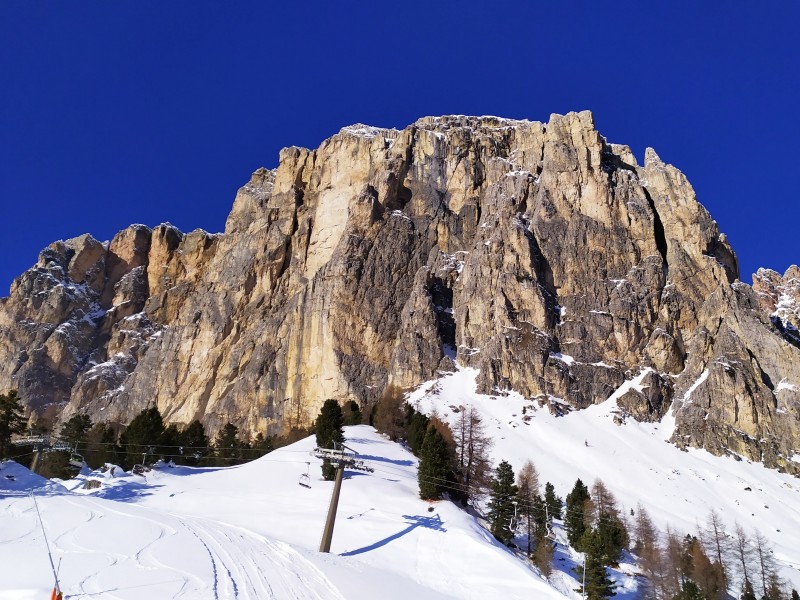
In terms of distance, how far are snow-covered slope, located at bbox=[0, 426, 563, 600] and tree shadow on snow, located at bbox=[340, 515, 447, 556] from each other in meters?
0.06

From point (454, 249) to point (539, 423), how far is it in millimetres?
44040

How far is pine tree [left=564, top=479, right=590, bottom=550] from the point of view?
149ft

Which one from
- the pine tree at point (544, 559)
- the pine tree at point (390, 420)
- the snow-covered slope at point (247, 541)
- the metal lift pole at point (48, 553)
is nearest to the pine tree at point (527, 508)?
the pine tree at point (544, 559)

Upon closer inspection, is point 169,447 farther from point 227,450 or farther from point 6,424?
point 6,424

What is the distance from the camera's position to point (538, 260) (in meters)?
103

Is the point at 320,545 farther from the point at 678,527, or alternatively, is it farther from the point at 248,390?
the point at 248,390

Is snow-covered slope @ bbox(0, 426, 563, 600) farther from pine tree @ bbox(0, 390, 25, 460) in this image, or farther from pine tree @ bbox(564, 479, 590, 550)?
pine tree @ bbox(564, 479, 590, 550)

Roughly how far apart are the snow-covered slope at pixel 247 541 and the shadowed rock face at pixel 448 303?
5550 centimetres

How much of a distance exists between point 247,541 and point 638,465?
6142 centimetres

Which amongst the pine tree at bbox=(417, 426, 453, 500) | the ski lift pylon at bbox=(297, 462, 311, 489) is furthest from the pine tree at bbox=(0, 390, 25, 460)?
the pine tree at bbox=(417, 426, 453, 500)

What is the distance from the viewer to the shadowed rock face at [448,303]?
290 ft

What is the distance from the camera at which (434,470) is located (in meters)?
36.6

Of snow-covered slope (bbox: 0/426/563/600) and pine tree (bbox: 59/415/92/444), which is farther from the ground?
pine tree (bbox: 59/415/92/444)

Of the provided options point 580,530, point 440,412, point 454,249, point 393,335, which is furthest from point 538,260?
point 580,530
